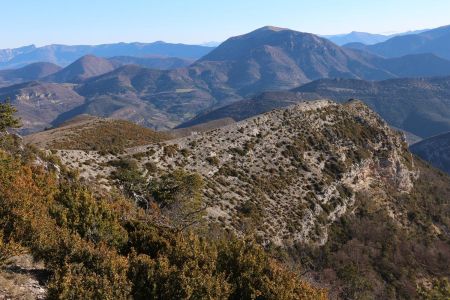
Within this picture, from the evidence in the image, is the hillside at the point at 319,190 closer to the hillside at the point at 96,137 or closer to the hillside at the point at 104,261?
the hillside at the point at 104,261

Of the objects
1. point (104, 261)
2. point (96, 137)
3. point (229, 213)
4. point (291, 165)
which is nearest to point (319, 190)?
point (291, 165)

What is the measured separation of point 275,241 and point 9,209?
42.2 meters

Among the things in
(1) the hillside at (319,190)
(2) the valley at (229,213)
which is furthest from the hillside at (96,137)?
(1) the hillside at (319,190)

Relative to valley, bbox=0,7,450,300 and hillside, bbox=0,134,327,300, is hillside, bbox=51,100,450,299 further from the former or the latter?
hillside, bbox=0,134,327,300

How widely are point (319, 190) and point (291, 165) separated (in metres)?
7.04

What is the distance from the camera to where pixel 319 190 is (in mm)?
76438

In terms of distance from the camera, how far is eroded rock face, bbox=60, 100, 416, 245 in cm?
5991

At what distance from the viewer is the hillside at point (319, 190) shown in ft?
181

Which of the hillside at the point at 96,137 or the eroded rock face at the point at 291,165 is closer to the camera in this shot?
the eroded rock face at the point at 291,165

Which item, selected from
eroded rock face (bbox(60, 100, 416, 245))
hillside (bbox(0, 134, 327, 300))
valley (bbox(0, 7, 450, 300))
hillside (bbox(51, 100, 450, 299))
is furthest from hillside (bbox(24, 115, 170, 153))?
hillside (bbox(0, 134, 327, 300))

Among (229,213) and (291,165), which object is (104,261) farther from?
(291,165)

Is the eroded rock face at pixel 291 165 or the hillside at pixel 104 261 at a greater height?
the hillside at pixel 104 261

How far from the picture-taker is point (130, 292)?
1838cm

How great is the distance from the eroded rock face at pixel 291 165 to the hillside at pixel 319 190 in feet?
0.79
